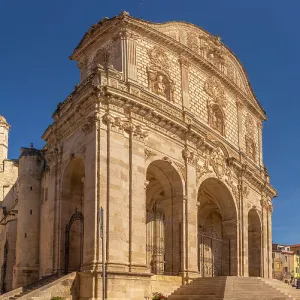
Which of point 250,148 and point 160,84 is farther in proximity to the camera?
point 250,148

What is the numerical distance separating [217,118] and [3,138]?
2548cm

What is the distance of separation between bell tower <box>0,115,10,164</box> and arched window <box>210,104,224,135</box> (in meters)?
24.2

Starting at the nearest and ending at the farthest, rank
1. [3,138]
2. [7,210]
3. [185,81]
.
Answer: [185,81] < [7,210] < [3,138]

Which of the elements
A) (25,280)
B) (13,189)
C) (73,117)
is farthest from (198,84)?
(13,189)

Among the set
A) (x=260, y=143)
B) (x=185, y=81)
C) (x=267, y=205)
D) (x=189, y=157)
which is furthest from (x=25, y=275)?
(x=260, y=143)

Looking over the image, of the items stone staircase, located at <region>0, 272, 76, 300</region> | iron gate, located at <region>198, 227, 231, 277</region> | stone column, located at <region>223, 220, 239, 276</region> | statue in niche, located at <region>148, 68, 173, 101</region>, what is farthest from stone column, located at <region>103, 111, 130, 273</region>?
stone column, located at <region>223, 220, 239, 276</region>

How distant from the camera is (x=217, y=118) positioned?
98.7ft

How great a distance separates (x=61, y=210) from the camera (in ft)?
79.6

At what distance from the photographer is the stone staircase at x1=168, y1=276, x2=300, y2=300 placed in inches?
799

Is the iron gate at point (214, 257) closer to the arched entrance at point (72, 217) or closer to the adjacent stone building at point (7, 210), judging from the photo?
the arched entrance at point (72, 217)

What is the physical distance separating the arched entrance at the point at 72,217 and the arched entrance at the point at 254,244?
12771mm

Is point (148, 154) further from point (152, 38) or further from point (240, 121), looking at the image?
point (240, 121)

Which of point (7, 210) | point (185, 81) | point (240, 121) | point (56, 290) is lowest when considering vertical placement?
point (56, 290)

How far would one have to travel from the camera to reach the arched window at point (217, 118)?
29433 mm
